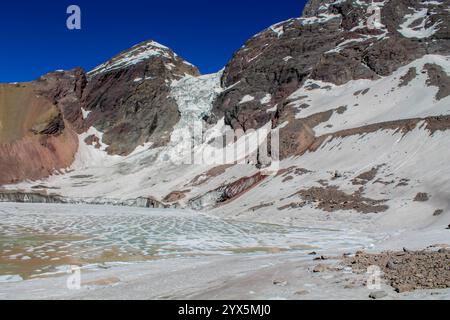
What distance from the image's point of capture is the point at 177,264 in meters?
17.1

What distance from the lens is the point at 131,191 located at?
9550cm

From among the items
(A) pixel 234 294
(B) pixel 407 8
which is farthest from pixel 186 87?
(A) pixel 234 294

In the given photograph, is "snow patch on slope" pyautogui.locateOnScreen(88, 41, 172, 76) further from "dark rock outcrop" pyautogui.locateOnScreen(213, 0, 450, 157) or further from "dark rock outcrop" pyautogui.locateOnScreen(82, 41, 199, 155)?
"dark rock outcrop" pyautogui.locateOnScreen(213, 0, 450, 157)

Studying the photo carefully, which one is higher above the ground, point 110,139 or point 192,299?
point 110,139

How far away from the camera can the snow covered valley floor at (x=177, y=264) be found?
11.0m

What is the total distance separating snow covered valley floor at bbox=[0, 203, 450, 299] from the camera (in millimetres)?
11031

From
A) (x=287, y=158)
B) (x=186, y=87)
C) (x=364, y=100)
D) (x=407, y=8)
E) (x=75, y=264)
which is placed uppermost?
(x=407, y=8)

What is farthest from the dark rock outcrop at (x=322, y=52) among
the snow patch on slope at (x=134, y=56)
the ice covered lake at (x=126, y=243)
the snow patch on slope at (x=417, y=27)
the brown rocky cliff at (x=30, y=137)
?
the ice covered lake at (x=126, y=243)

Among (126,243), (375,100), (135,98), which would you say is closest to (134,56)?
(135,98)

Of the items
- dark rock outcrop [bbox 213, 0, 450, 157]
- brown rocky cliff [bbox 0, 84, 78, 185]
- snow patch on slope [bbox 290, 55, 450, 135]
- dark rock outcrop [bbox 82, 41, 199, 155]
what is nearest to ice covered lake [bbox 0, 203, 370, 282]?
snow patch on slope [bbox 290, 55, 450, 135]

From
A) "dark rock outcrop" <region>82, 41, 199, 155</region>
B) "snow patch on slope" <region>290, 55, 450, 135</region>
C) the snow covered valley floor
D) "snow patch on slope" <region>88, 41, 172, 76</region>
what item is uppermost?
"snow patch on slope" <region>88, 41, 172, 76</region>

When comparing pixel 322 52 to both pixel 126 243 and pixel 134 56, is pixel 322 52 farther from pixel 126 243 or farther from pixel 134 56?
pixel 126 243
